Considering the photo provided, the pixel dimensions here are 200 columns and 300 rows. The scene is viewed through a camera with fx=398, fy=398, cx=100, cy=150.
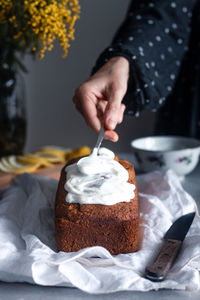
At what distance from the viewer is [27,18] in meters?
1.24

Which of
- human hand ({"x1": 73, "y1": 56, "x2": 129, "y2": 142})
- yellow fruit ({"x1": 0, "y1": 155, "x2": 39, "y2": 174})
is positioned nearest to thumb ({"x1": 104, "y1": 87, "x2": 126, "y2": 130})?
human hand ({"x1": 73, "y1": 56, "x2": 129, "y2": 142})

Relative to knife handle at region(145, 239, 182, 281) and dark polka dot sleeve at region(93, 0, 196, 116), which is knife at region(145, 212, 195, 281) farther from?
dark polka dot sleeve at region(93, 0, 196, 116)

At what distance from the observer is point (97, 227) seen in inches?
37.1

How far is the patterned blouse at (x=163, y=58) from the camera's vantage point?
1.39m

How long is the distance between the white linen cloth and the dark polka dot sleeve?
0.40m

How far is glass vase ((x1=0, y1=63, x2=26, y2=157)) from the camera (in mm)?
1595

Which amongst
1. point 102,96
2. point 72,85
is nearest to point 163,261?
point 102,96

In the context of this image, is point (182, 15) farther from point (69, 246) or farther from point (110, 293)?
point (110, 293)

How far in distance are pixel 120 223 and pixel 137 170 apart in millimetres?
661

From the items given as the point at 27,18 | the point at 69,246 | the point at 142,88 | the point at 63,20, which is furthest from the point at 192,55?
the point at 69,246

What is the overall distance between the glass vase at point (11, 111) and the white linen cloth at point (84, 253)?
1.54 ft

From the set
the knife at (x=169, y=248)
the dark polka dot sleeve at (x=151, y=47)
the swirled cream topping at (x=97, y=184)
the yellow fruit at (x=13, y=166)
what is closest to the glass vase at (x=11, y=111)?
the yellow fruit at (x=13, y=166)

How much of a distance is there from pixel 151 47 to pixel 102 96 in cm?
37

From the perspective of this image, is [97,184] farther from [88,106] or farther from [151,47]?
[151,47]
